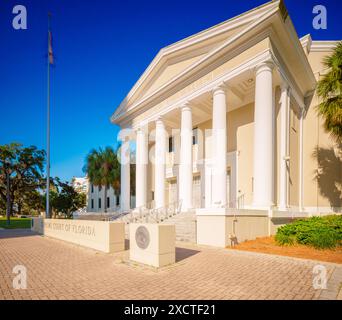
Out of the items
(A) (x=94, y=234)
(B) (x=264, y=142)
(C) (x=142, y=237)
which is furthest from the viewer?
(B) (x=264, y=142)

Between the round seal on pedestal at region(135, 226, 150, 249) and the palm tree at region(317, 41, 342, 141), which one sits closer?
the round seal on pedestal at region(135, 226, 150, 249)

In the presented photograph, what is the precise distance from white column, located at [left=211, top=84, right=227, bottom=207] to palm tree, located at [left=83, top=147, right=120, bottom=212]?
20.1 metres

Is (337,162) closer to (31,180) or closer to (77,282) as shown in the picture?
(77,282)

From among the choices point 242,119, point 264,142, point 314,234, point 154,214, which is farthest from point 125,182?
point 314,234

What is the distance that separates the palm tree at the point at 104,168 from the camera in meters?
32.8

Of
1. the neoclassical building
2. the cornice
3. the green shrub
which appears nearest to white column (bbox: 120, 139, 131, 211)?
the neoclassical building

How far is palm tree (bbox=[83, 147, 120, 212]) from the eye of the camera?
32750 mm

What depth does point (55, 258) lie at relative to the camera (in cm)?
959

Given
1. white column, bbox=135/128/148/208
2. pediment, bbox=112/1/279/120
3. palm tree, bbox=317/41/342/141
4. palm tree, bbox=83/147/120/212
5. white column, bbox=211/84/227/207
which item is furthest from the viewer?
palm tree, bbox=83/147/120/212

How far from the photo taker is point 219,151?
15234mm

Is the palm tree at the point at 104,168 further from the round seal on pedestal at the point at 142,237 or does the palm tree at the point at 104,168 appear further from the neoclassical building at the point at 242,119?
the round seal on pedestal at the point at 142,237

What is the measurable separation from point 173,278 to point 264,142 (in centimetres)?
938

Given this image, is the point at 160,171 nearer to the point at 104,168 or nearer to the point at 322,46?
the point at 104,168

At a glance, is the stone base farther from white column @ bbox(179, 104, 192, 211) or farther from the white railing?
white column @ bbox(179, 104, 192, 211)
